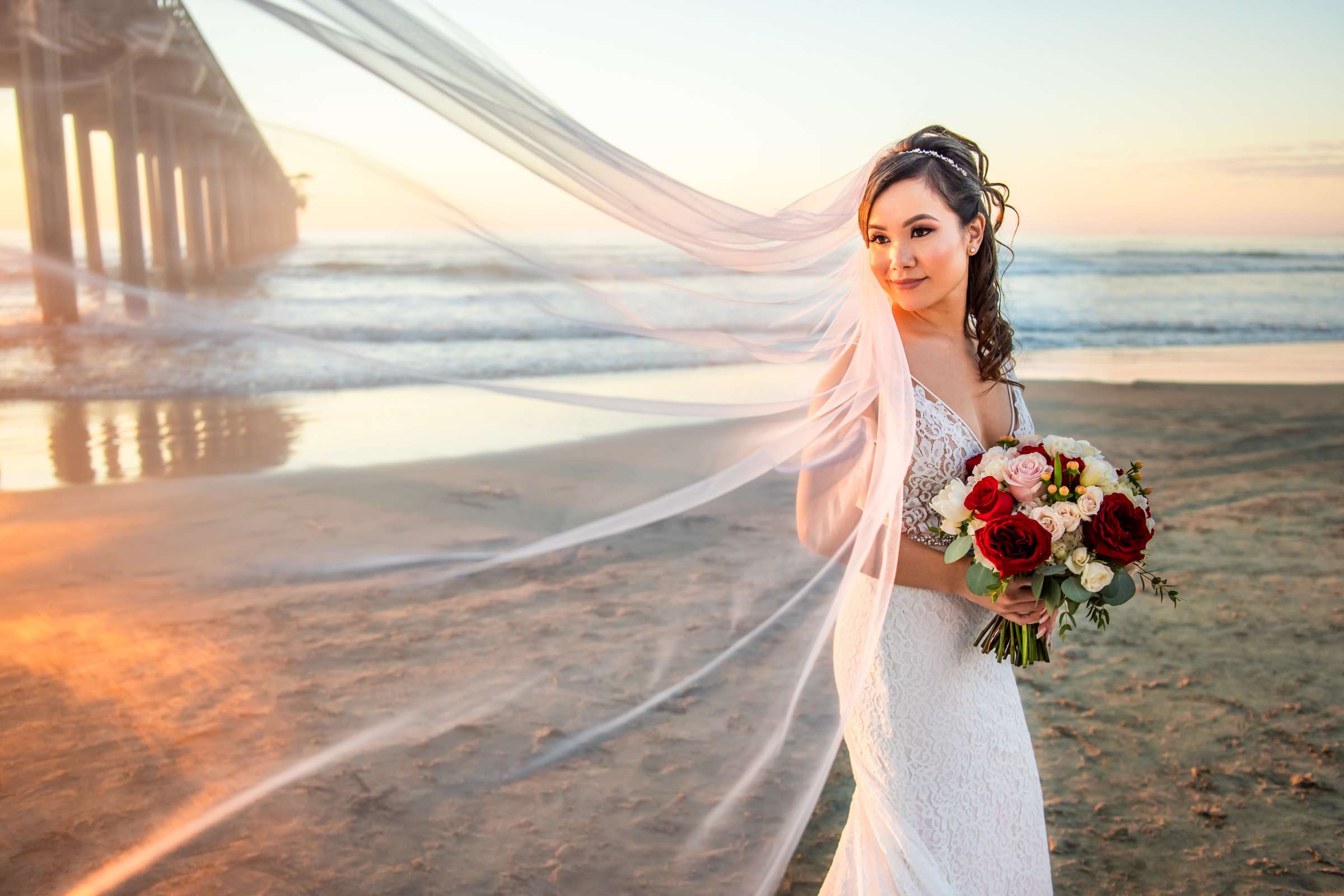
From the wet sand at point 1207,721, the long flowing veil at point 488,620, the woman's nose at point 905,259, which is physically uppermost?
the woman's nose at point 905,259

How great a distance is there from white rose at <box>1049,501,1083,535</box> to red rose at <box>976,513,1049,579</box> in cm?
5

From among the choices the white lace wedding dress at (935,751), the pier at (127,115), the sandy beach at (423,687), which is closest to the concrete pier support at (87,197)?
the pier at (127,115)

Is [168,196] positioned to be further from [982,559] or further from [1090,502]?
[1090,502]

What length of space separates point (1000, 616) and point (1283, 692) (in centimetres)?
284

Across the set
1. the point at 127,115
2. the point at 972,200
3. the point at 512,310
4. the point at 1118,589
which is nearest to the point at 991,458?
the point at 1118,589

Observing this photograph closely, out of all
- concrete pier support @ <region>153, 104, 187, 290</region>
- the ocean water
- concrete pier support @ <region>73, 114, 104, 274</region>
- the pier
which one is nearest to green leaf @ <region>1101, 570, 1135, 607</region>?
the ocean water

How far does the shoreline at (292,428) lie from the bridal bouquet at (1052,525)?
2.96 meters

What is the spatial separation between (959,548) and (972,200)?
86 centimetres

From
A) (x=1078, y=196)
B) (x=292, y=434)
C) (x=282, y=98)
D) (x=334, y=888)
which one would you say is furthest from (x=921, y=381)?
(x=1078, y=196)

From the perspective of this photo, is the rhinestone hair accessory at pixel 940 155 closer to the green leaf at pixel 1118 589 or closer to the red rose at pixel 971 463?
the red rose at pixel 971 463

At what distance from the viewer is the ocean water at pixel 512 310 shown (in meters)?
2.48

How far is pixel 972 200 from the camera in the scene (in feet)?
7.55

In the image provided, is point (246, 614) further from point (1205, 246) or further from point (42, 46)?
point (1205, 246)

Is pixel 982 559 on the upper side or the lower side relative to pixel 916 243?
lower
